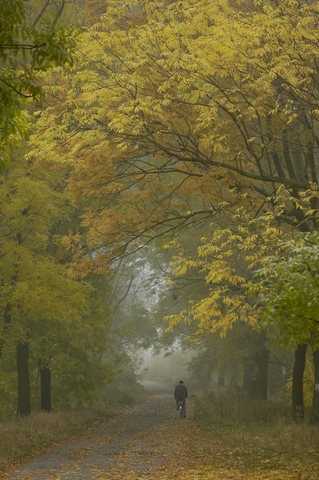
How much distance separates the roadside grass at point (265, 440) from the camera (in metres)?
9.95

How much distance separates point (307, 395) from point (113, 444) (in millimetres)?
8129

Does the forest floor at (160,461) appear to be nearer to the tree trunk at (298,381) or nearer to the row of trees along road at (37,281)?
the tree trunk at (298,381)

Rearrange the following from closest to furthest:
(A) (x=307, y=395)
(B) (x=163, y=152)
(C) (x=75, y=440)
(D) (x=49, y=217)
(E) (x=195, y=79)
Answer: (E) (x=195, y=79) < (B) (x=163, y=152) < (C) (x=75, y=440) < (D) (x=49, y=217) < (A) (x=307, y=395)

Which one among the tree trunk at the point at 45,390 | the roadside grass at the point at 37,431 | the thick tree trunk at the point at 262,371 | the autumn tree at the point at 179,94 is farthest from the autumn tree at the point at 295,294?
the thick tree trunk at the point at 262,371

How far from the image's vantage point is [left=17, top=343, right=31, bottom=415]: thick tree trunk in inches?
738

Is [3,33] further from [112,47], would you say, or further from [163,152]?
[163,152]

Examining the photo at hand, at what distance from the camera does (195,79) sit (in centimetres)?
1196

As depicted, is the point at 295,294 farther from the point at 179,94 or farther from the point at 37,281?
the point at 37,281

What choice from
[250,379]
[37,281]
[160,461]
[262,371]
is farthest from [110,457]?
[250,379]

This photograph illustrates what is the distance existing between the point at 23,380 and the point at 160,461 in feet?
28.4

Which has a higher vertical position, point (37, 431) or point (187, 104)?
point (187, 104)

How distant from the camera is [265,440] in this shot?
42.7 feet

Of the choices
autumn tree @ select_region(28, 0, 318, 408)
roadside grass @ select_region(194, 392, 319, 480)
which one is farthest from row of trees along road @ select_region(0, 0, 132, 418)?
roadside grass @ select_region(194, 392, 319, 480)

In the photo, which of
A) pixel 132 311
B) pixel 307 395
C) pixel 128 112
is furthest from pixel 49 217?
pixel 132 311
